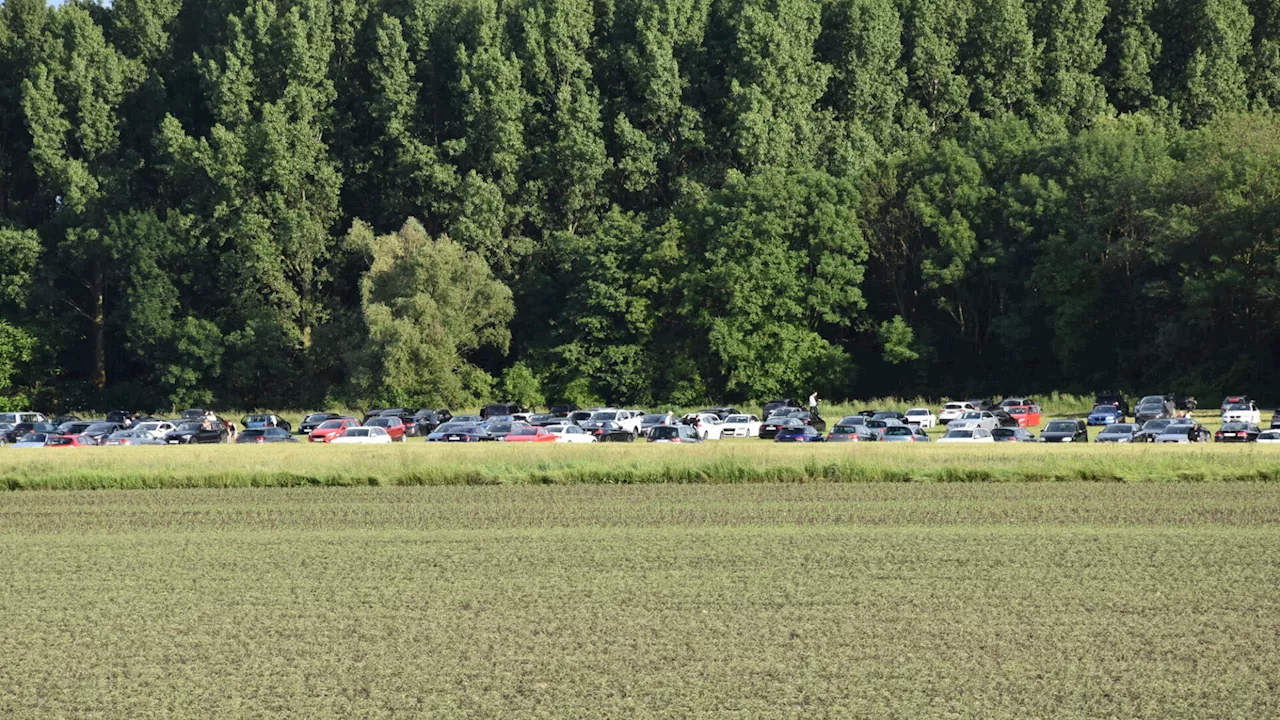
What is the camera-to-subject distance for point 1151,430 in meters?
53.0

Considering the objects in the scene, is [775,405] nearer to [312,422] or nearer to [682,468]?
[312,422]

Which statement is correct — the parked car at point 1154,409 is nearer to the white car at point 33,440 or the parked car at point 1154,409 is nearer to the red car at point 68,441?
the red car at point 68,441

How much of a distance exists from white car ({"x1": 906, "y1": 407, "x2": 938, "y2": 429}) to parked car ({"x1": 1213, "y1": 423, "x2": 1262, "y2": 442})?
19.0 meters

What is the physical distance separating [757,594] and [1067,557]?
5825 millimetres

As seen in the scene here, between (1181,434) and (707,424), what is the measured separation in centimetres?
2093

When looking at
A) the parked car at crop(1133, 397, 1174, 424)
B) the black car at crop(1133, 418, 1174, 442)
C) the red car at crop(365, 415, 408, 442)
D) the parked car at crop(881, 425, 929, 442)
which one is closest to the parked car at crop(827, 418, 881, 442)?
the parked car at crop(881, 425, 929, 442)

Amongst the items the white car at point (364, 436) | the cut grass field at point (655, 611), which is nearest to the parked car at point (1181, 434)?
the cut grass field at point (655, 611)

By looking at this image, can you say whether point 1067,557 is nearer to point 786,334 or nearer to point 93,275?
point 786,334

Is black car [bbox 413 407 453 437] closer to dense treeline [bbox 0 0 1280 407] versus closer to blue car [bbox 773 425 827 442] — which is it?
dense treeline [bbox 0 0 1280 407]

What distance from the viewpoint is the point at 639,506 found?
33.7 m

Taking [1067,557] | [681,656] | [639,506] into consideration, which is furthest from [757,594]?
[639,506]

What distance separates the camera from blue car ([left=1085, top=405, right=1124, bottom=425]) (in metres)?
67.9

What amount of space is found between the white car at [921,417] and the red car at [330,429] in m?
24.8

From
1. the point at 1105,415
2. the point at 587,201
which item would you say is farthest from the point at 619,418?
the point at 587,201
